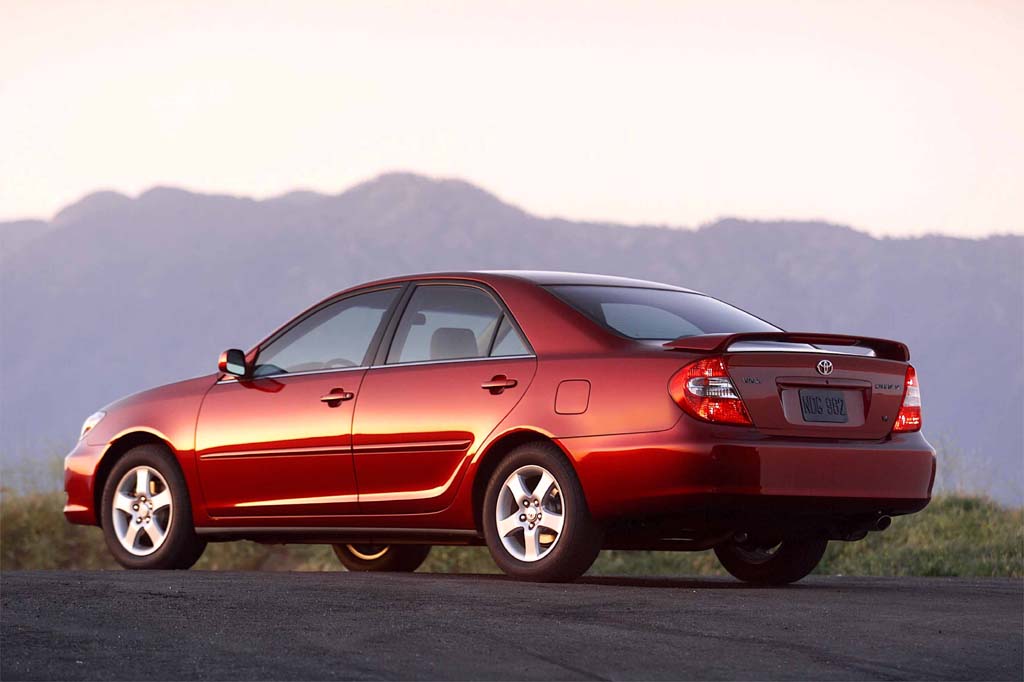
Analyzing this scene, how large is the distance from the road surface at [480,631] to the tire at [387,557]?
225 cm

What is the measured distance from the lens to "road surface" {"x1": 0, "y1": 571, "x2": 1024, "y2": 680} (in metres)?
5.30

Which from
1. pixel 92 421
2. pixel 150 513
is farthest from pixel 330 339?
pixel 92 421

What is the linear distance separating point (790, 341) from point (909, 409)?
72cm

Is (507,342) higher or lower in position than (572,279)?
lower

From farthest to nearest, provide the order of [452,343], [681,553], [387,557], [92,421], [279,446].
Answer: [681,553] → [387,557] → [92,421] → [279,446] → [452,343]

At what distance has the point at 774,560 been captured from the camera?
9156 millimetres

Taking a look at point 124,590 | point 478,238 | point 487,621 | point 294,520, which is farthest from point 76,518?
point 478,238

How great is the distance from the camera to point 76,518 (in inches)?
403

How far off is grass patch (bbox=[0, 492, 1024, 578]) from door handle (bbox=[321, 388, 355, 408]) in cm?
586

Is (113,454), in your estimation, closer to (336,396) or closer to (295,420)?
(295,420)

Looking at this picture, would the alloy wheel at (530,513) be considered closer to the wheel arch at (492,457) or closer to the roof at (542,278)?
the wheel arch at (492,457)

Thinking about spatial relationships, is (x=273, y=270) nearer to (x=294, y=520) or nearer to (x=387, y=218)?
(x=387, y=218)

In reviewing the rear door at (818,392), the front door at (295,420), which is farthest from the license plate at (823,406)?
the front door at (295,420)

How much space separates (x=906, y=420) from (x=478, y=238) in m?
123
